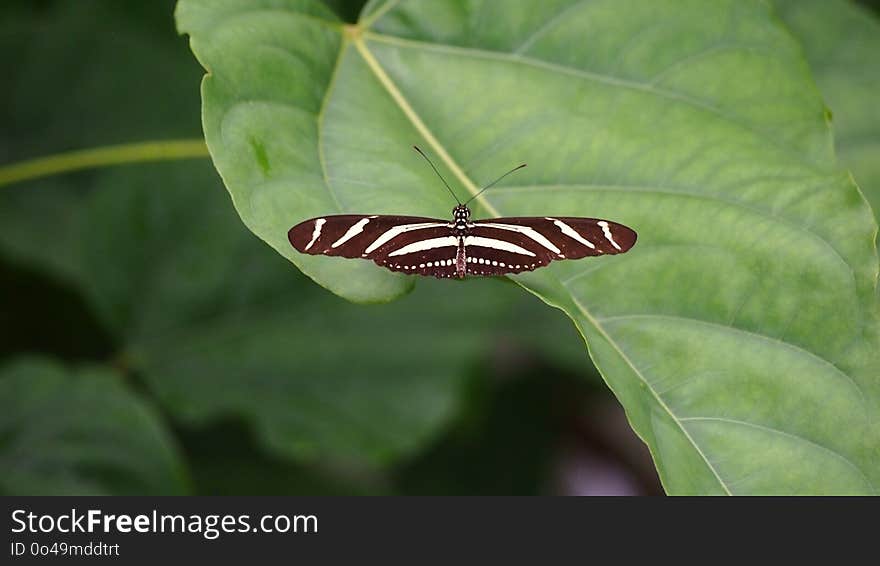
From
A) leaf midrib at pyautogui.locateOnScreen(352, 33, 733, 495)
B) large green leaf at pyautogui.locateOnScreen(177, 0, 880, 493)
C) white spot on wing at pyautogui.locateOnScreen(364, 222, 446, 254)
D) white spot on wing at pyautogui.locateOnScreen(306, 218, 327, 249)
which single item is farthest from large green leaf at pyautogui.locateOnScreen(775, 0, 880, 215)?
white spot on wing at pyautogui.locateOnScreen(306, 218, 327, 249)

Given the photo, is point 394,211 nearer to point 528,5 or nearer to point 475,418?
point 528,5

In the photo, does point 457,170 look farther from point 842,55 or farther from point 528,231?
point 842,55

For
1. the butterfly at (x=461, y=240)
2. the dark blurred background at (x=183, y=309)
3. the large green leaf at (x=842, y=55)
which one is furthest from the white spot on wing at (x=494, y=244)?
the dark blurred background at (x=183, y=309)

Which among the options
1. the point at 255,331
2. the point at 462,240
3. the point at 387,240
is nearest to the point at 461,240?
the point at 462,240

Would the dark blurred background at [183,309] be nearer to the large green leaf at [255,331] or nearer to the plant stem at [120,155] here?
the large green leaf at [255,331]

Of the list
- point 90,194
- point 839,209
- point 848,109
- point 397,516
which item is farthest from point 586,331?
point 90,194

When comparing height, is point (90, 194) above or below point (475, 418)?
above
